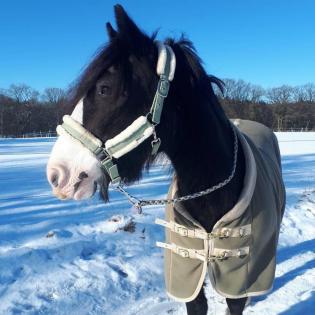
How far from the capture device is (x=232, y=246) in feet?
7.73

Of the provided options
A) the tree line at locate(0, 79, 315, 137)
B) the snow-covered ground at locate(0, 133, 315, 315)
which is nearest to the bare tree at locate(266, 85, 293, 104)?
the tree line at locate(0, 79, 315, 137)

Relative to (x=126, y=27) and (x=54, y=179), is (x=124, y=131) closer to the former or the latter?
(x=54, y=179)

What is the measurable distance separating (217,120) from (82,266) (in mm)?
2502

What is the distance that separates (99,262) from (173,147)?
246 cm

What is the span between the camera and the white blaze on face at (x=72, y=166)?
167 cm

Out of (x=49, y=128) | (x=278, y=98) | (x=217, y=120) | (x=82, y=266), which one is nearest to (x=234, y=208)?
(x=217, y=120)

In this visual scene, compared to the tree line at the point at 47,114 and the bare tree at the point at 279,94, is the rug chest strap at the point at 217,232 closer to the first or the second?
the tree line at the point at 47,114

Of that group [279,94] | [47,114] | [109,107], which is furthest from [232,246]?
[279,94]

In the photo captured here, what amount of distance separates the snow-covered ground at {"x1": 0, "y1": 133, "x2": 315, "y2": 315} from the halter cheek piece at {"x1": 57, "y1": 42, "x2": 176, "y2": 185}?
60cm

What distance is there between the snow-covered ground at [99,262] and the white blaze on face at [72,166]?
2.25 ft

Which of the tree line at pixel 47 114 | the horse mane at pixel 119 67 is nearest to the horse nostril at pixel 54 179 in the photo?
the horse mane at pixel 119 67

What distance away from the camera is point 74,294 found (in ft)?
11.4

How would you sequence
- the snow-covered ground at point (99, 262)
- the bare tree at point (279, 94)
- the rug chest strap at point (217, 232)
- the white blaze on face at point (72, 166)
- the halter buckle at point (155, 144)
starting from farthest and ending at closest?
the bare tree at point (279, 94), the snow-covered ground at point (99, 262), the rug chest strap at point (217, 232), the halter buckle at point (155, 144), the white blaze on face at point (72, 166)

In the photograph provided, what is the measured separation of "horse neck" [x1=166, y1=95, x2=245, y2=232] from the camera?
2.03m
